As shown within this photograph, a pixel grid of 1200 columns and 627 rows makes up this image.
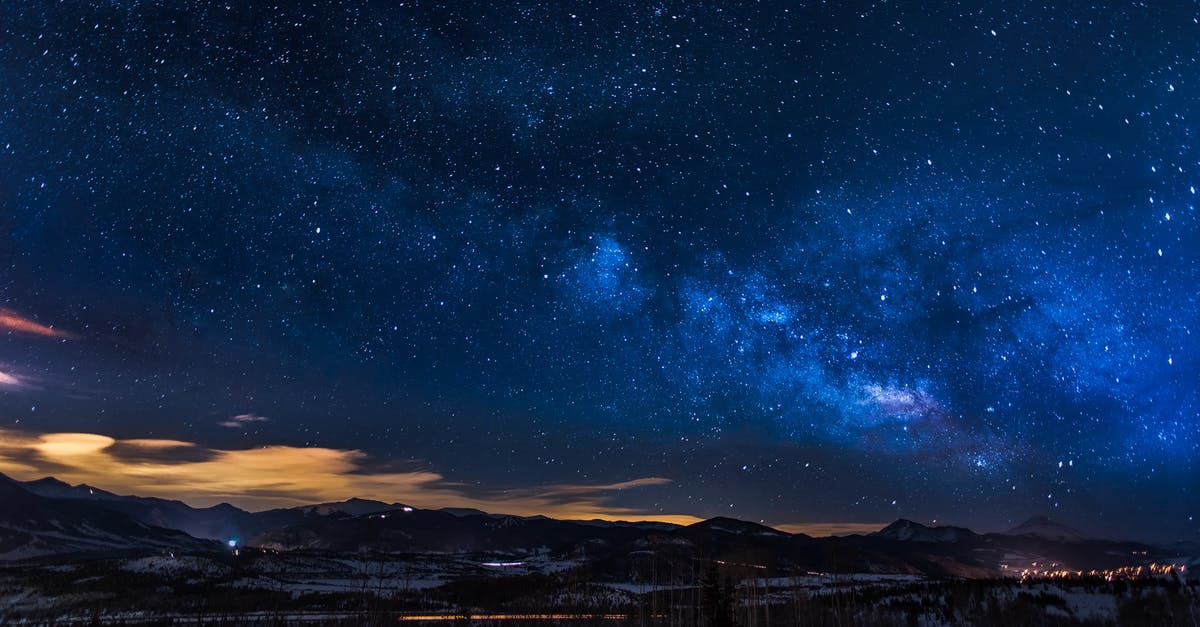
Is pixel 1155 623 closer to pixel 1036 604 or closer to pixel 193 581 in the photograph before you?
pixel 1036 604

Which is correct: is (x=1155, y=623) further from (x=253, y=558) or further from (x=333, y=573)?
(x=253, y=558)

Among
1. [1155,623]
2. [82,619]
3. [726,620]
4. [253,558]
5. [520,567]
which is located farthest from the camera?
[520,567]

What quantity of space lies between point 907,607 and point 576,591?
5700 centimetres

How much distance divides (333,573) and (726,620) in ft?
416

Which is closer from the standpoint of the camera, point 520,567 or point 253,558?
point 253,558

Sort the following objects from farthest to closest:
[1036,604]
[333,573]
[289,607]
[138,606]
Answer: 1. [333,573]
2. [289,607]
3. [138,606]
4. [1036,604]

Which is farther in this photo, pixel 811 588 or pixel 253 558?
pixel 253 558

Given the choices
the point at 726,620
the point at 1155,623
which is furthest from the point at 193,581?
the point at 1155,623

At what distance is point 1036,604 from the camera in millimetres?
69625

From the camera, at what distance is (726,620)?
25.7m

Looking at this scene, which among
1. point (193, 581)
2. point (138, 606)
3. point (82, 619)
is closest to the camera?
point (82, 619)

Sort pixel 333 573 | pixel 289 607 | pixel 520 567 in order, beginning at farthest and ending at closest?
pixel 520 567, pixel 333 573, pixel 289 607

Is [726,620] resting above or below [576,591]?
above

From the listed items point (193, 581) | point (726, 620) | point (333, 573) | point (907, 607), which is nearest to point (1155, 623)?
point (907, 607)
